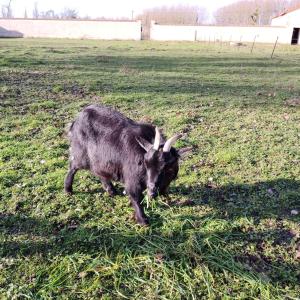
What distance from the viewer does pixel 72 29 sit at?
2052 inches

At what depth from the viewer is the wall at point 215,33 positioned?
48.2m

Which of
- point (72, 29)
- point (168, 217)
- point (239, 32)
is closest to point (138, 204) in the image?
point (168, 217)

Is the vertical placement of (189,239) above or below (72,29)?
below

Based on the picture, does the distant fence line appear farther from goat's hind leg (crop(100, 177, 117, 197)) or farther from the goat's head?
the goat's head

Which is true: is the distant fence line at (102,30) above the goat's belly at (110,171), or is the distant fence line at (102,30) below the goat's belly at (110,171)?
above

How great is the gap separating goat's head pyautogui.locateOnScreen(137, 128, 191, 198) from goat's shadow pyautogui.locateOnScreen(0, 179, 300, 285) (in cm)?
61

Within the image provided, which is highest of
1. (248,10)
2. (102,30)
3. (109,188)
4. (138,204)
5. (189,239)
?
(248,10)

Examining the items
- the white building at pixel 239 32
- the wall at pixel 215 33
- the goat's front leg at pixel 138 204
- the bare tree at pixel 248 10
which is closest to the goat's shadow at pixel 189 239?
the goat's front leg at pixel 138 204

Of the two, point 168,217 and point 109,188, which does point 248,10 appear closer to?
point 109,188

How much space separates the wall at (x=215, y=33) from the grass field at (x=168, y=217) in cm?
4379

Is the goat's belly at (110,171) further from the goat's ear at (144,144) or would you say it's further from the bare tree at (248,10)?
the bare tree at (248,10)

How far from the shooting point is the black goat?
12.1 feet

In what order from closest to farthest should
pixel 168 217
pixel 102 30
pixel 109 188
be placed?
pixel 168 217, pixel 109 188, pixel 102 30

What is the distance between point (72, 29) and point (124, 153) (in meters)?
52.6
